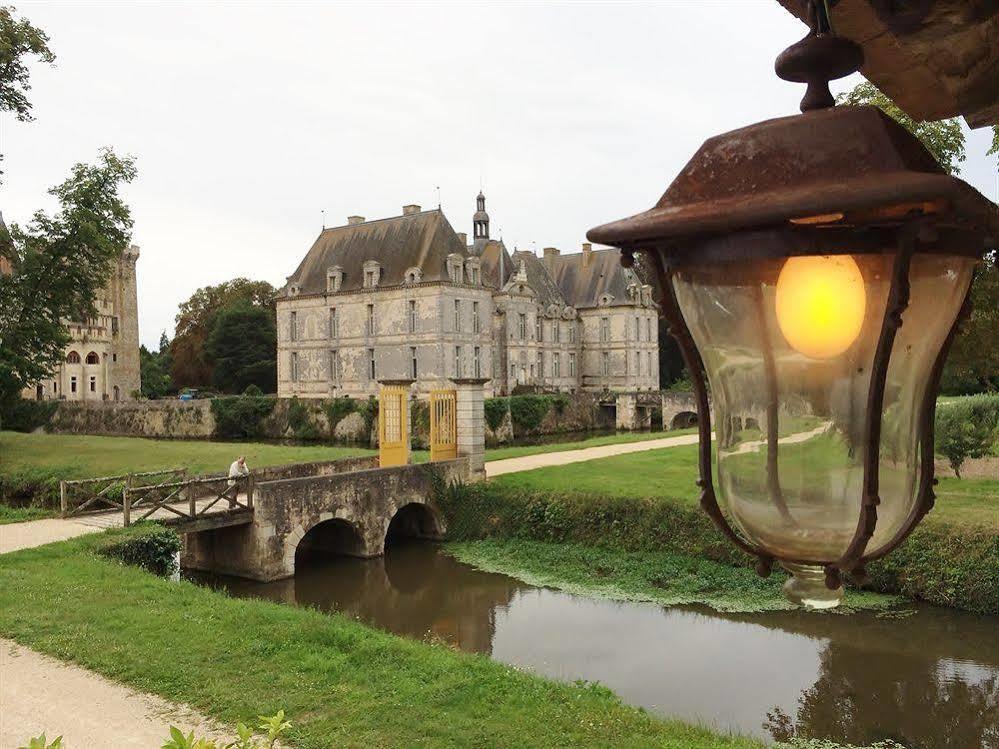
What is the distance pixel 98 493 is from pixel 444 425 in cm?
649

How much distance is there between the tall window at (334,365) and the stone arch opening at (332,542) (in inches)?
866

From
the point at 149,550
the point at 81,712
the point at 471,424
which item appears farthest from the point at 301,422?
the point at 81,712

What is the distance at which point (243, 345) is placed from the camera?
150 ft

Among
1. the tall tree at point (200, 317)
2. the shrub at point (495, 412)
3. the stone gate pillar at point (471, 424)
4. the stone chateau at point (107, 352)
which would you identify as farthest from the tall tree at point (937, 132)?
the tall tree at point (200, 317)

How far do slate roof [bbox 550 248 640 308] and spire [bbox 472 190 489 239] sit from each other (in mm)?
5563

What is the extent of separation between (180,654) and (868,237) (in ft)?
23.5

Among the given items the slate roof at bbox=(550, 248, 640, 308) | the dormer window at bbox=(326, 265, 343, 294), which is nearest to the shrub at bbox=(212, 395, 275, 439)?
the dormer window at bbox=(326, 265, 343, 294)

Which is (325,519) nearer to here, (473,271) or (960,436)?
(960,436)

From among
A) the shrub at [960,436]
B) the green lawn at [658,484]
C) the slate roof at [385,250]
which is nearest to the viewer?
the green lawn at [658,484]

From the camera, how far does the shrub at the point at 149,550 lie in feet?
Result: 35.2

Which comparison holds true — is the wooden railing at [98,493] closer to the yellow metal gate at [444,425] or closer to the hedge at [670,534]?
the yellow metal gate at [444,425]

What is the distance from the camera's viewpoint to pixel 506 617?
11.0 metres

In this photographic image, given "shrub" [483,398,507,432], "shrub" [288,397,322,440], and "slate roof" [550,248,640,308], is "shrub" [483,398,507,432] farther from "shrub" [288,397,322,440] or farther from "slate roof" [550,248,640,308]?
"slate roof" [550,248,640,308]

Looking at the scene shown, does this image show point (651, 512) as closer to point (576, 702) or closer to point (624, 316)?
point (576, 702)
